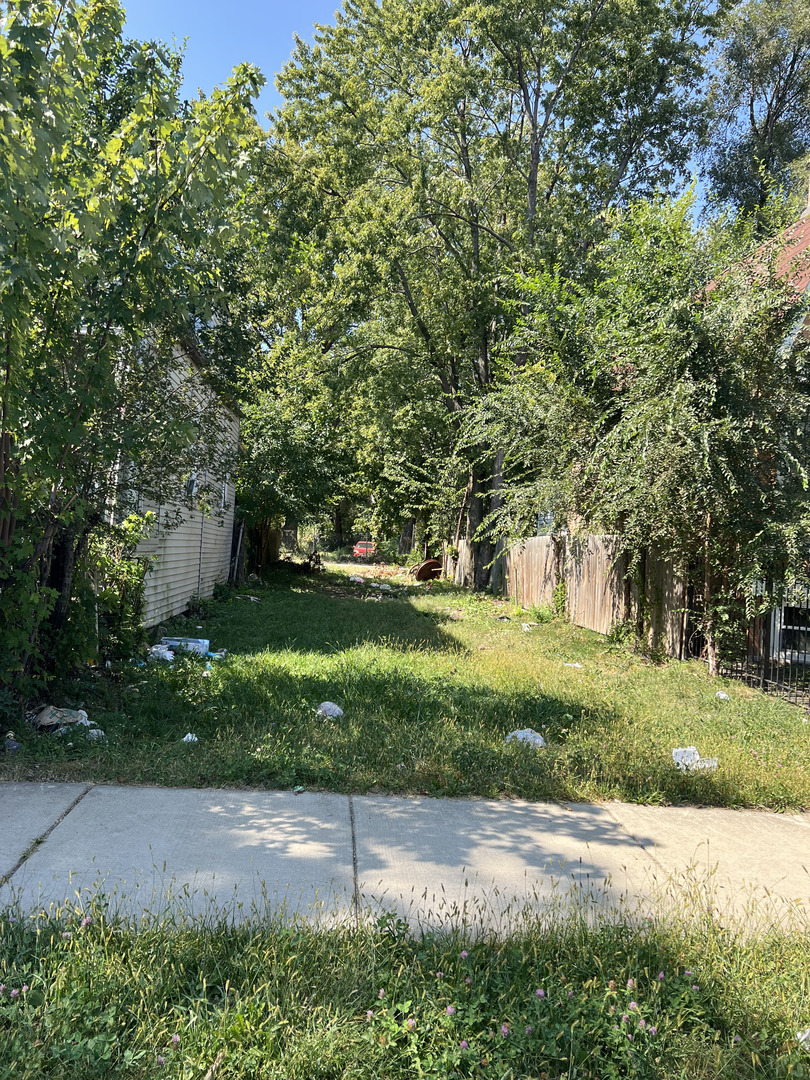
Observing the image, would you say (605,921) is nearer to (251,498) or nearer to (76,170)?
(76,170)

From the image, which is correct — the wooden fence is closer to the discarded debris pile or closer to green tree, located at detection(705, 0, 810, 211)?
the discarded debris pile

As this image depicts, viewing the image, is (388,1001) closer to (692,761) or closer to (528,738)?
(528,738)

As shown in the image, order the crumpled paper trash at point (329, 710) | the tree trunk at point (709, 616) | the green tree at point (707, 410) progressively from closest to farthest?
1. the crumpled paper trash at point (329, 710)
2. the green tree at point (707, 410)
3. the tree trunk at point (709, 616)

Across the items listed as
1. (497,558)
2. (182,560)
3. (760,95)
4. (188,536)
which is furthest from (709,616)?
(760,95)

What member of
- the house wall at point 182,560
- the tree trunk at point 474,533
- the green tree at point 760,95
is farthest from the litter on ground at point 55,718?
the green tree at point 760,95

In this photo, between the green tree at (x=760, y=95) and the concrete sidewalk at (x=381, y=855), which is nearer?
the concrete sidewalk at (x=381, y=855)

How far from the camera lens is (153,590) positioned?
10242 millimetres

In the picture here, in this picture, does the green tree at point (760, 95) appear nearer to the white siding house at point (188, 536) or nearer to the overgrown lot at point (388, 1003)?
the white siding house at point (188, 536)

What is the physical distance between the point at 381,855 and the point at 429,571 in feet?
76.5

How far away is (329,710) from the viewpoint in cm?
629

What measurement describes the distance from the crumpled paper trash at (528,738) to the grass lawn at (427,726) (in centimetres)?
11

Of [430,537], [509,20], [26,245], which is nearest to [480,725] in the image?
[26,245]

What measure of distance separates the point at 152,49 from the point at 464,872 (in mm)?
5382

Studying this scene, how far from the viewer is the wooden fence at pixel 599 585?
10.2 m
